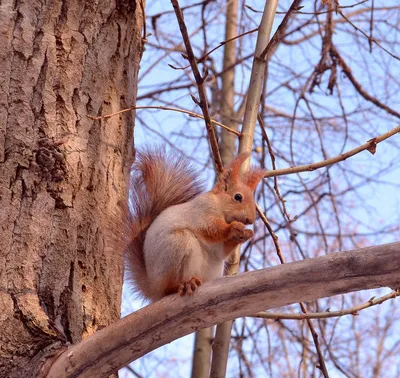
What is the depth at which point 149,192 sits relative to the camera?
1.93 m

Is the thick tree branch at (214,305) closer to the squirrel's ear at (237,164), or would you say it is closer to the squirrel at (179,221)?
the squirrel at (179,221)

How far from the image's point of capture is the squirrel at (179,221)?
1.74m

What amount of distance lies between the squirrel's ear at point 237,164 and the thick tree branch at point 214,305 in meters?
0.52

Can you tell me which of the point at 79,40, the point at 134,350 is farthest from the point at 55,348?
the point at 79,40

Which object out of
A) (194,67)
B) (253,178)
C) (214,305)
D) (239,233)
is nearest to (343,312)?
(239,233)

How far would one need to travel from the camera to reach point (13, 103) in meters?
1.74

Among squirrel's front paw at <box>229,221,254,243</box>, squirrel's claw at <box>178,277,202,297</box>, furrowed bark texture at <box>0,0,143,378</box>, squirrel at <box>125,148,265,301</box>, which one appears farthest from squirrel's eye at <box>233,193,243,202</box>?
squirrel's claw at <box>178,277,202,297</box>

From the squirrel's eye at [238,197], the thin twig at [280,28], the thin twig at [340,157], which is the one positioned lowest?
the squirrel's eye at [238,197]

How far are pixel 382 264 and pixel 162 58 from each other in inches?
96.9

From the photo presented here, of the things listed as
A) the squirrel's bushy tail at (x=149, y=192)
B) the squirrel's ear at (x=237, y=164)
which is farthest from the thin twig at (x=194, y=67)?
the squirrel's bushy tail at (x=149, y=192)

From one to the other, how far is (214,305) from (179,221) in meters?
0.41

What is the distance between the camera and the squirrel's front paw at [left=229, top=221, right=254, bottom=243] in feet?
5.90

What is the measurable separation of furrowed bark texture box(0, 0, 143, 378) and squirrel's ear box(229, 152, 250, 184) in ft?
0.97

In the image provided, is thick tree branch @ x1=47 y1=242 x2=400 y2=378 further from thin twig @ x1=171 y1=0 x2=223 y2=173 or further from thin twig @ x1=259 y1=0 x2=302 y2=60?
thin twig @ x1=259 y1=0 x2=302 y2=60
